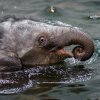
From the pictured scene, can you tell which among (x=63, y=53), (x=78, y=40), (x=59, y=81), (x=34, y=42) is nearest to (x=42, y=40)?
(x=34, y=42)

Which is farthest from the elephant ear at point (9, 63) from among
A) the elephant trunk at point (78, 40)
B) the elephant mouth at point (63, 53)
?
the elephant trunk at point (78, 40)

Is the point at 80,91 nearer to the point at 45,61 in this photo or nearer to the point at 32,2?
the point at 45,61

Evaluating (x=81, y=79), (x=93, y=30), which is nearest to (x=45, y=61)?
(x=81, y=79)

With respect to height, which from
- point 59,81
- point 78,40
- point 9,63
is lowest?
point 59,81

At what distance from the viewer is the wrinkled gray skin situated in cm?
863

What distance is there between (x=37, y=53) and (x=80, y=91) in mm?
1301

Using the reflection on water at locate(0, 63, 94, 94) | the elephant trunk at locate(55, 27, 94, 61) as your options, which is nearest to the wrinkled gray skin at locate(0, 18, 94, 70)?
the elephant trunk at locate(55, 27, 94, 61)

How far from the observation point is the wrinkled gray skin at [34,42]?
8.63 metres

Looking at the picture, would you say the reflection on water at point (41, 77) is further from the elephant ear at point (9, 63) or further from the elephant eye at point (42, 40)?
the elephant eye at point (42, 40)

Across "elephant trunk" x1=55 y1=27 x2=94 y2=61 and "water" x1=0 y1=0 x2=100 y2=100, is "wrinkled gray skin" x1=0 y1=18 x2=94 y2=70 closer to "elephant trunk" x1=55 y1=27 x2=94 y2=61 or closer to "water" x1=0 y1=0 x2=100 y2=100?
"elephant trunk" x1=55 y1=27 x2=94 y2=61

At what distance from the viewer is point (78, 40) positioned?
8.63 metres

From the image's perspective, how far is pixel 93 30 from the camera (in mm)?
11125

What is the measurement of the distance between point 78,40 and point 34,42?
79cm

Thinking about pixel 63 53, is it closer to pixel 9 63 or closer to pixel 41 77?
pixel 41 77
